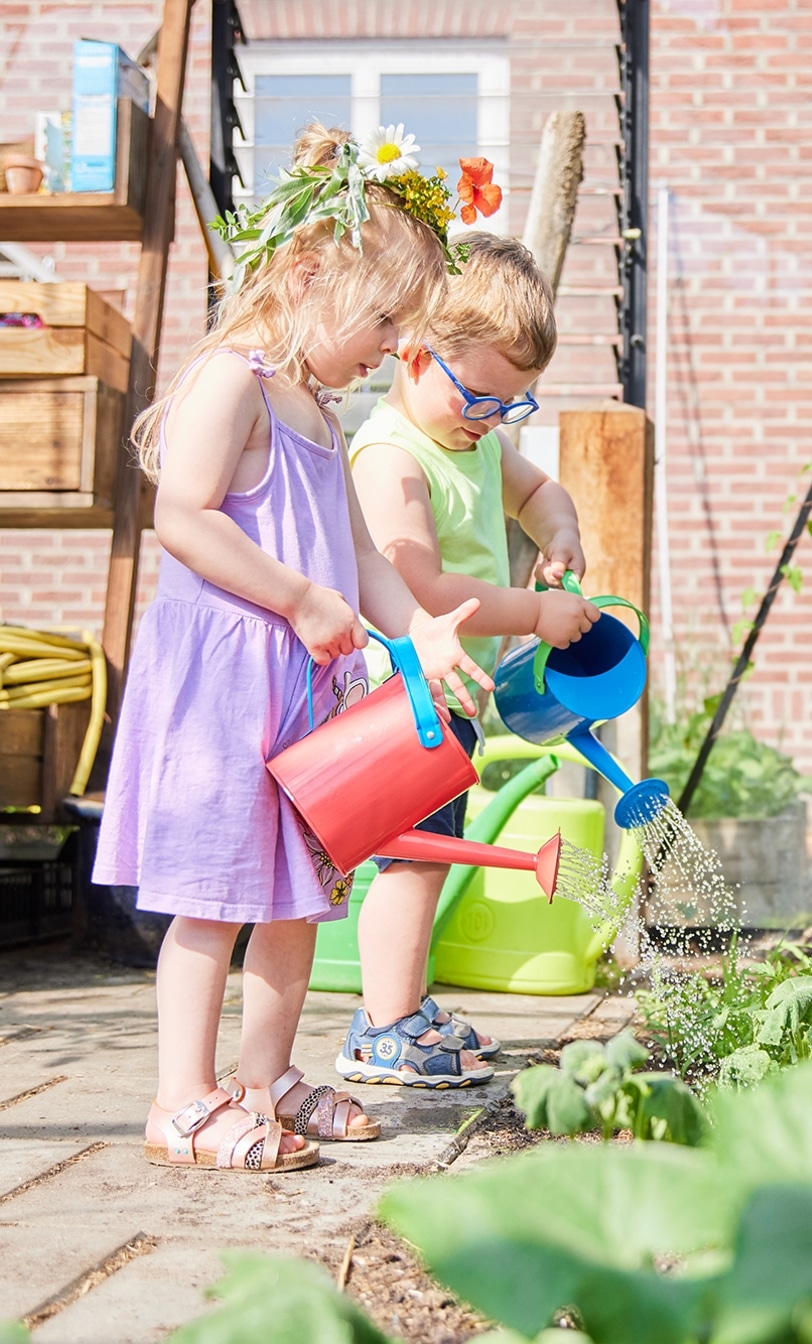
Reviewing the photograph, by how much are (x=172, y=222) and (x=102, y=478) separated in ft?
2.17

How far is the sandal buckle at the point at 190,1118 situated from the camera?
1602 millimetres

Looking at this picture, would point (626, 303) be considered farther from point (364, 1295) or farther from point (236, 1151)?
point (364, 1295)

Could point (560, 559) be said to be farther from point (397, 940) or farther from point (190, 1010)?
point (190, 1010)

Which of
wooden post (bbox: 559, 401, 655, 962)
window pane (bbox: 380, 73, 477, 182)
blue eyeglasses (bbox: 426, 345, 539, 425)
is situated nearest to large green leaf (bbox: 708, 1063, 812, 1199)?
blue eyeglasses (bbox: 426, 345, 539, 425)

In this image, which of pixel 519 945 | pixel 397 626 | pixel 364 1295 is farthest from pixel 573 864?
pixel 364 1295

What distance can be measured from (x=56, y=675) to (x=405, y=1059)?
1.35 meters

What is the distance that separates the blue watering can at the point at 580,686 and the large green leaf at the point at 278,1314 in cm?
142

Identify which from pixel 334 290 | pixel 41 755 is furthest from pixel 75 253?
pixel 334 290

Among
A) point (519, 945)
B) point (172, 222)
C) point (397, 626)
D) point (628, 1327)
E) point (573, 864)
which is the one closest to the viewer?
point (628, 1327)

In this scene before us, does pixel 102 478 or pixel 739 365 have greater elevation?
pixel 739 365

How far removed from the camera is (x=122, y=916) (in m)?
2.98

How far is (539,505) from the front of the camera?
2512 mm

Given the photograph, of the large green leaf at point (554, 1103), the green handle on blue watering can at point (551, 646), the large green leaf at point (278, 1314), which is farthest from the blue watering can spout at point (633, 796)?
the large green leaf at point (278, 1314)

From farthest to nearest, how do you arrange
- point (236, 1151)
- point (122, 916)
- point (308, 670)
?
point (122, 916) → point (308, 670) → point (236, 1151)
